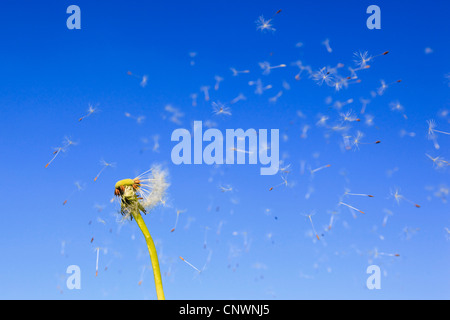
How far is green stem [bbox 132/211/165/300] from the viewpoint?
52.1ft

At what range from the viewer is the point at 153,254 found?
16.4 meters

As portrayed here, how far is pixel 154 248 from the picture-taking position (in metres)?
16.6

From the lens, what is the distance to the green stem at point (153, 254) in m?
15.9
